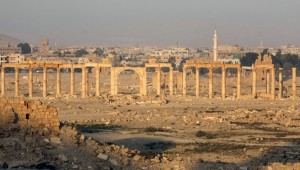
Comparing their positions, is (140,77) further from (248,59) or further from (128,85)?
(248,59)

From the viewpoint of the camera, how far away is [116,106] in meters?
54.8

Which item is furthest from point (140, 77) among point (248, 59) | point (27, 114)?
point (248, 59)

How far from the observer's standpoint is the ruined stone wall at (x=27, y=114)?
2053 centimetres

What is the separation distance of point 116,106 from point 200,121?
49.9ft

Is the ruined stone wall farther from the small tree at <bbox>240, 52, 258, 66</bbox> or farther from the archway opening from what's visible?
the small tree at <bbox>240, 52, 258, 66</bbox>

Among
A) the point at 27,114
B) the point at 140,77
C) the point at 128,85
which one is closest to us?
the point at 27,114

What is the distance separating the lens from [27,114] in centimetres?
2088

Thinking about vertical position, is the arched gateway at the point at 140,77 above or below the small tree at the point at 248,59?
below

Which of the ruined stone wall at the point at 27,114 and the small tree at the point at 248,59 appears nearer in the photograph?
the ruined stone wall at the point at 27,114

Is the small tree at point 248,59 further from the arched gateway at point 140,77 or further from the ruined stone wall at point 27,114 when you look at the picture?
the ruined stone wall at point 27,114

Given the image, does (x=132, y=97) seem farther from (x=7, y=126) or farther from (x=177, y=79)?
(x=7, y=126)

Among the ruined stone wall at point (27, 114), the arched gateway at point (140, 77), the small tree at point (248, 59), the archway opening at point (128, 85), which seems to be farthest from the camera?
the small tree at point (248, 59)

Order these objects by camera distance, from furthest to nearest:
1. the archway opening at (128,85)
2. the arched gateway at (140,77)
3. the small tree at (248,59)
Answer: the small tree at (248,59)
the archway opening at (128,85)
the arched gateway at (140,77)

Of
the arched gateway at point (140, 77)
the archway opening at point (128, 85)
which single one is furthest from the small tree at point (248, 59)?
the arched gateway at point (140, 77)
